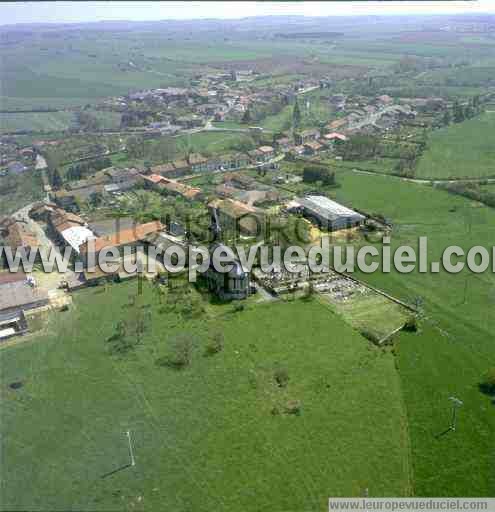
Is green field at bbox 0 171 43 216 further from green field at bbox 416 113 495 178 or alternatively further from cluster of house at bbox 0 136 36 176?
green field at bbox 416 113 495 178

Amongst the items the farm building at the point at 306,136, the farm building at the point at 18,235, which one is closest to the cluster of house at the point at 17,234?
the farm building at the point at 18,235

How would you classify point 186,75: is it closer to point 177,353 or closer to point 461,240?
point 461,240

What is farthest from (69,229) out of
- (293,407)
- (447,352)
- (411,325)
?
(447,352)

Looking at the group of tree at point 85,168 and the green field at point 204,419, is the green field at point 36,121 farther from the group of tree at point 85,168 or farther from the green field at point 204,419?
the green field at point 204,419

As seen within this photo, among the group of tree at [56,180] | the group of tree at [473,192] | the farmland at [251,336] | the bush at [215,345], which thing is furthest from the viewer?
the group of tree at [56,180]

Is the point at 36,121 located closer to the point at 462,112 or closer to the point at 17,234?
the point at 17,234

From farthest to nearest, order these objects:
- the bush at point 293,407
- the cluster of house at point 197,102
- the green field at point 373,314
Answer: the cluster of house at point 197,102, the green field at point 373,314, the bush at point 293,407
